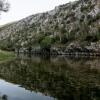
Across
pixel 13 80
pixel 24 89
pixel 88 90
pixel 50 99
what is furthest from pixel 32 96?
pixel 13 80

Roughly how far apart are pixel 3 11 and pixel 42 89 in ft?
57.4

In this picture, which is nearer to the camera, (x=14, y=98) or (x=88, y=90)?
(x=14, y=98)

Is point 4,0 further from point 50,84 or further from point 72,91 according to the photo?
point 72,91

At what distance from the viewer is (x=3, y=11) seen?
191 ft

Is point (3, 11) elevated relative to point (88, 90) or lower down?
elevated

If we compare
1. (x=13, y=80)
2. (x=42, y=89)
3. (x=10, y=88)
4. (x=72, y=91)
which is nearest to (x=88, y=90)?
(x=72, y=91)

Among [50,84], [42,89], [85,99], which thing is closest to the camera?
[85,99]

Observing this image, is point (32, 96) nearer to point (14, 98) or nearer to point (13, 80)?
point (14, 98)

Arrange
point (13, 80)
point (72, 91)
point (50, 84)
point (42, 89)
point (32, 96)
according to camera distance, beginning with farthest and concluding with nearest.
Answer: point (13, 80) < point (50, 84) < point (42, 89) < point (72, 91) < point (32, 96)

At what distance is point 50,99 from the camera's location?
41.0 meters

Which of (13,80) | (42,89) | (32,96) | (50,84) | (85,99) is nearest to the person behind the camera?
(85,99)

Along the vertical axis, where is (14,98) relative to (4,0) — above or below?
below

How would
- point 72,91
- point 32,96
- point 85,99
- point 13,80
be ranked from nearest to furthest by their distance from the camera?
point 85,99, point 32,96, point 72,91, point 13,80

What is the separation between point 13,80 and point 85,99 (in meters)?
25.4
